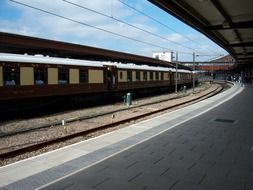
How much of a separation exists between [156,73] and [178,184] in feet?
110

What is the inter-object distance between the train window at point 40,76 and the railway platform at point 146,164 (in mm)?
8393

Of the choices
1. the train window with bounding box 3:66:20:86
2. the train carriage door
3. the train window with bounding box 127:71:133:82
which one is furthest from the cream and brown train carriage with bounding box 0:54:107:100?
the train window with bounding box 127:71:133:82

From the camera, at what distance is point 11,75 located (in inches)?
676

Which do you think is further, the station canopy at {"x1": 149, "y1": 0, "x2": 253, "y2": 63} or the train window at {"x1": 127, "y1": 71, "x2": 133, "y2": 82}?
the train window at {"x1": 127, "y1": 71, "x2": 133, "y2": 82}

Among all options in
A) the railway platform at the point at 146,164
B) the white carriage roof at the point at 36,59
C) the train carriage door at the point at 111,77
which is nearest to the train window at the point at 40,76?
the white carriage roof at the point at 36,59

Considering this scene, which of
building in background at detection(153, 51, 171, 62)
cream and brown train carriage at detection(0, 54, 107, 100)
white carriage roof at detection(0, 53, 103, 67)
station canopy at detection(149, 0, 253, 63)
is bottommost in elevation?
cream and brown train carriage at detection(0, 54, 107, 100)

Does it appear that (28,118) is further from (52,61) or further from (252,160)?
(252,160)

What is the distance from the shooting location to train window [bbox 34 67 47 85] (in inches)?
739

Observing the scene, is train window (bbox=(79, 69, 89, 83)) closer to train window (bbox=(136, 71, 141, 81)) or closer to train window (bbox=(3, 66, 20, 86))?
train window (bbox=(3, 66, 20, 86))

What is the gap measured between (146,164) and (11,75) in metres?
11.4

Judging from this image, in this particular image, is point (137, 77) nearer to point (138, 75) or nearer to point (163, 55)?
point (138, 75)

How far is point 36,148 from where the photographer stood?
33.3 feet

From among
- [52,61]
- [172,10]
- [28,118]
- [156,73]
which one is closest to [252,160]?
[172,10]

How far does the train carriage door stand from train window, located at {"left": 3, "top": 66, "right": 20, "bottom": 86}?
34.1 feet
